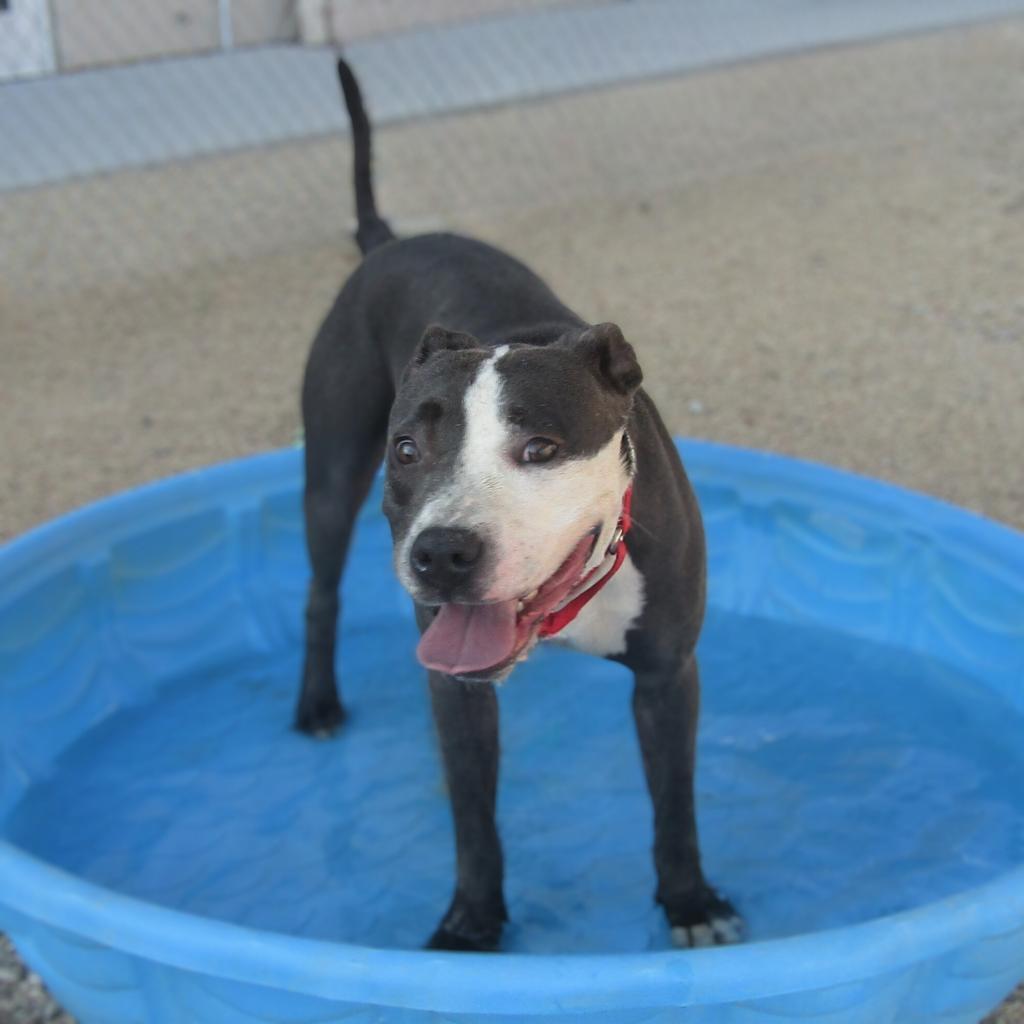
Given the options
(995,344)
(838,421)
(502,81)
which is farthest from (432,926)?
(502,81)

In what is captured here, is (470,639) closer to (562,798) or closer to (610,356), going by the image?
(610,356)

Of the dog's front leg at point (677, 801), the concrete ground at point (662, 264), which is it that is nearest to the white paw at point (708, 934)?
the dog's front leg at point (677, 801)

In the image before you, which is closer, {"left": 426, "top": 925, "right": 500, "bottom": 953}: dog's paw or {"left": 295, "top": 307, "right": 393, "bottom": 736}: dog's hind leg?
{"left": 426, "top": 925, "right": 500, "bottom": 953}: dog's paw

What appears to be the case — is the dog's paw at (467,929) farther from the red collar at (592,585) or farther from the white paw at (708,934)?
the red collar at (592,585)

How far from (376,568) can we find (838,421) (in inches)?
71.7

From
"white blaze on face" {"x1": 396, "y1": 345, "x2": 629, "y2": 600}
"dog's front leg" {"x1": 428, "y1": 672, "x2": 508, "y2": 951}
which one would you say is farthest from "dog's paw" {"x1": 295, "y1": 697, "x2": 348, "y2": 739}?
"white blaze on face" {"x1": 396, "y1": 345, "x2": 629, "y2": 600}

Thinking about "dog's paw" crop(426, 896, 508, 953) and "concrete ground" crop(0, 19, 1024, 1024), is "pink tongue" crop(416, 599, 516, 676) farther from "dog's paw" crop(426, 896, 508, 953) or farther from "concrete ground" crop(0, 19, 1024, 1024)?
"concrete ground" crop(0, 19, 1024, 1024)

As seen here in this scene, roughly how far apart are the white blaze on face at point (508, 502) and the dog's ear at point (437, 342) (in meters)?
0.17

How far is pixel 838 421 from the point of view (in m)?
5.31

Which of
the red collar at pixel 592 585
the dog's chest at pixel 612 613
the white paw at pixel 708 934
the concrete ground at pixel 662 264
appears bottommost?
the concrete ground at pixel 662 264

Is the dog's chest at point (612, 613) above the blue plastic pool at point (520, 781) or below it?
above

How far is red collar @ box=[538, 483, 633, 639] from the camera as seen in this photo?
244cm

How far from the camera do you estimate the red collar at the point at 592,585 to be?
244 centimetres

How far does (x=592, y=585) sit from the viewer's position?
97.4 inches
